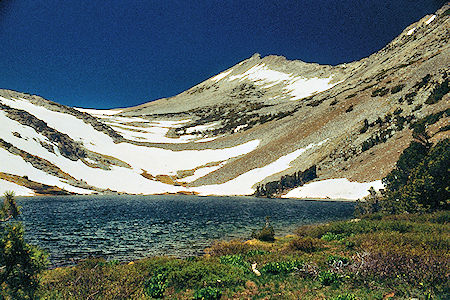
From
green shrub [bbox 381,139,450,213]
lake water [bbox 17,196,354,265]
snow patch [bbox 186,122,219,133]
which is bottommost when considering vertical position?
lake water [bbox 17,196,354,265]

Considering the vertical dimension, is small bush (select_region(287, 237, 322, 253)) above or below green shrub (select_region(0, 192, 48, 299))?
below

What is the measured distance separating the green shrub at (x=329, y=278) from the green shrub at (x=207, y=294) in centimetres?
392

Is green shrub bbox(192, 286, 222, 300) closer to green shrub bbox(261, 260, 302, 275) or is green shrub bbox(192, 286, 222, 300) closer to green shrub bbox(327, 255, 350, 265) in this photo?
green shrub bbox(261, 260, 302, 275)

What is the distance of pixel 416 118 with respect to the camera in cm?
6656

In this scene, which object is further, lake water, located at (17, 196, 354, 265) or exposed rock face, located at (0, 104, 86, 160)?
exposed rock face, located at (0, 104, 86, 160)

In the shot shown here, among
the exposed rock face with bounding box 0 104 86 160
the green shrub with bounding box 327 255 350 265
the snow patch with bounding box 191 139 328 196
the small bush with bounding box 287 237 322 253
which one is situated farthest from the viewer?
the exposed rock face with bounding box 0 104 86 160

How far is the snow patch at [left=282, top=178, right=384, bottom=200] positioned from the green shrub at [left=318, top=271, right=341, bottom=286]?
173 feet

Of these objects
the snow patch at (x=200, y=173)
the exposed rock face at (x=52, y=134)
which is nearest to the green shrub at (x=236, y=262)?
the snow patch at (x=200, y=173)

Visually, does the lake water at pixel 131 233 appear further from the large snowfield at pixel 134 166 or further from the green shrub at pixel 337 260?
the large snowfield at pixel 134 166

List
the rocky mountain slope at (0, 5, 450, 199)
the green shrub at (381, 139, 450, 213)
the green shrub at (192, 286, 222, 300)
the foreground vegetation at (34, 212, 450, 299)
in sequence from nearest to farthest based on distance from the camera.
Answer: the foreground vegetation at (34, 212, 450, 299), the green shrub at (192, 286, 222, 300), the green shrub at (381, 139, 450, 213), the rocky mountain slope at (0, 5, 450, 199)

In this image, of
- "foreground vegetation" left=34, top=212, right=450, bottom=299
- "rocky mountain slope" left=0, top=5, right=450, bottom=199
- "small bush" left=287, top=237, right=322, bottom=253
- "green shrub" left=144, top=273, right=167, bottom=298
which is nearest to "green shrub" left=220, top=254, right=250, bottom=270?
"foreground vegetation" left=34, top=212, right=450, bottom=299

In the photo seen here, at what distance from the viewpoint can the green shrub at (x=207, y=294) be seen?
9.16 metres

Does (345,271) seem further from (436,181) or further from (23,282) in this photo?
(436,181)

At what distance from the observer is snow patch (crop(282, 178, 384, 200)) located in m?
58.8
